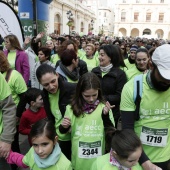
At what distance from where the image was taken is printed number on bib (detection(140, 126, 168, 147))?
187 centimetres

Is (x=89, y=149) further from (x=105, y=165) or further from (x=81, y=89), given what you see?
(x=81, y=89)

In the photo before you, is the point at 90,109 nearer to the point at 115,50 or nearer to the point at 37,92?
the point at 37,92

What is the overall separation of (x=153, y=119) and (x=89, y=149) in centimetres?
68

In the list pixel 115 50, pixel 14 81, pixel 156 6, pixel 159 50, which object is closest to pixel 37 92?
pixel 14 81

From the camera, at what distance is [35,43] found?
5.25 meters

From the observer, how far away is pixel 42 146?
5.94 ft

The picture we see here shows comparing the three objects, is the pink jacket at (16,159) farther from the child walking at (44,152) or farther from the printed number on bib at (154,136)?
the printed number on bib at (154,136)

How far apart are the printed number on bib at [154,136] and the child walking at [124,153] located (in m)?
0.25

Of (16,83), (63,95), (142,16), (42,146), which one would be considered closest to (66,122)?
(42,146)

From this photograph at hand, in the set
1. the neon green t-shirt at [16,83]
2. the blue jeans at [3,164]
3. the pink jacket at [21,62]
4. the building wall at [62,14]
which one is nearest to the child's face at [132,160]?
the blue jeans at [3,164]

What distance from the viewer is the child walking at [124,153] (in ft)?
5.22

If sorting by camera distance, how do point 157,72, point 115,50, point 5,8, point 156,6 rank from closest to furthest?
point 157,72, point 115,50, point 5,8, point 156,6

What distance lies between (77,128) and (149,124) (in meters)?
0.66

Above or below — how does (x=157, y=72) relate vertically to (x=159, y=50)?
below
